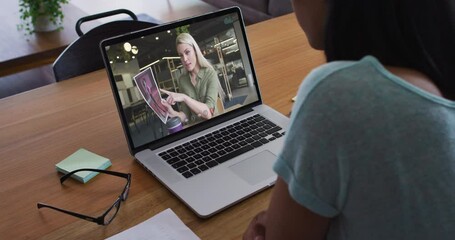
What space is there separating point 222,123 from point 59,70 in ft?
2.15

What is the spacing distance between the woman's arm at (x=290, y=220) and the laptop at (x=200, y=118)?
0.27 m

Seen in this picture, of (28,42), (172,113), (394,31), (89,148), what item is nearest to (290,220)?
(394,31)

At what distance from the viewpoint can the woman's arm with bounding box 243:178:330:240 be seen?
607mm

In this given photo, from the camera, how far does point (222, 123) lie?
117 cm

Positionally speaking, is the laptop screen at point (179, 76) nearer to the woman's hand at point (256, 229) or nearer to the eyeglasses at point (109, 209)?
the eyeglasses at point (109, 209)

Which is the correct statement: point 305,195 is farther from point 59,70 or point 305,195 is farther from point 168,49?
point 59,70

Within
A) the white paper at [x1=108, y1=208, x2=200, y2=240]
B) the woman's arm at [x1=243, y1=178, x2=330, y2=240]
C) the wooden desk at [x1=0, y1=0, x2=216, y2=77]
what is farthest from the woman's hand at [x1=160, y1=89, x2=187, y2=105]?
the wooden desk at [x1=0, y1=0, x2=216, y2=77]

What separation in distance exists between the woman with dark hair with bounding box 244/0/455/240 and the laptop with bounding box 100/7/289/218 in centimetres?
36

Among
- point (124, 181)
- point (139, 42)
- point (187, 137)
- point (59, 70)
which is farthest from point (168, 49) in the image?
point (59, 70)

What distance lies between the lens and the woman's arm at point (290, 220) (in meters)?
0.61

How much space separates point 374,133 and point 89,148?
2.52 feet

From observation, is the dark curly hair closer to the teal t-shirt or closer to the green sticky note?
the teal t-shirt

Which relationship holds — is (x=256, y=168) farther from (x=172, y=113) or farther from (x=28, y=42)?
(x=28, y=42)

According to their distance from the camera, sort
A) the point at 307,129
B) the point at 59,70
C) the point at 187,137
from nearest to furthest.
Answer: the point at 307,129 < the point at 187,137 < the point at 59,70
